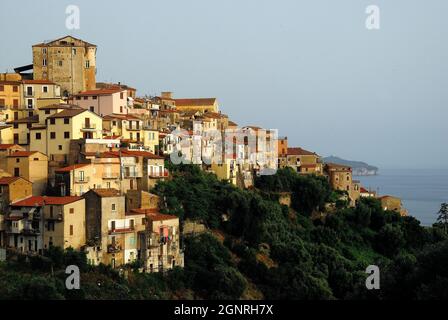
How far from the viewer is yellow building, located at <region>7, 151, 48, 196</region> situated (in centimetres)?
4319

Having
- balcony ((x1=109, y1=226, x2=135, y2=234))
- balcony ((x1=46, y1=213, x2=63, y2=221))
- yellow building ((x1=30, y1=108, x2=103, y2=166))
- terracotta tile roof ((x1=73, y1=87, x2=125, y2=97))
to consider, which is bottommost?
balcony ((x1=109, y1=226, x2=135, y2=234))

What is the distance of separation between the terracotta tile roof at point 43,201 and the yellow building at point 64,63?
16.6 meters

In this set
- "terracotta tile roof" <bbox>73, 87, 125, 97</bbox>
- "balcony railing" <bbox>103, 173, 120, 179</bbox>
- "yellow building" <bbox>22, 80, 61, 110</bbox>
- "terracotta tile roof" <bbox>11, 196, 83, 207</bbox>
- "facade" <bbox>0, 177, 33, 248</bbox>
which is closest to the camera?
"terracotta tile roof" <bbox>11, 196, 83, 207</bbox>

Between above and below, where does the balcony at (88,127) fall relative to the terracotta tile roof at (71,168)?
above

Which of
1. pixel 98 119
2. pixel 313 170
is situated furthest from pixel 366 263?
pixel 98 119

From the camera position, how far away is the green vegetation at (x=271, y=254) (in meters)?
34.8

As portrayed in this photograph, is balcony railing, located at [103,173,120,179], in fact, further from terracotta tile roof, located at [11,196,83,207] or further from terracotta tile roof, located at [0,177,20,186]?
terracotta tile roof, located at [0,177,20,186]

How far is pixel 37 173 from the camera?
43.5m

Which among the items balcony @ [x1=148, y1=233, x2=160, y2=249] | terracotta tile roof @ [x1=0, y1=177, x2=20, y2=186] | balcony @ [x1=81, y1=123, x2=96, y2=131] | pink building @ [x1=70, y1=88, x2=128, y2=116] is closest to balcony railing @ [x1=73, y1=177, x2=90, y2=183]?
terracotta tile roof @ [x1=0, y1=177, x2=20, y2=186]

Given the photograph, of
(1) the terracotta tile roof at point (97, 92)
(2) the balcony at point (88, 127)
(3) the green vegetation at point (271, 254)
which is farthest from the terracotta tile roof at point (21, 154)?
(1) the terracotta tile roof at point (97, 92)

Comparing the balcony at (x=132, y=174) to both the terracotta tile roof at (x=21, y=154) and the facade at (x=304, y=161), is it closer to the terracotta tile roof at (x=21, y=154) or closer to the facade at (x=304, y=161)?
the terracotta tile roof at (x=21, y=154)

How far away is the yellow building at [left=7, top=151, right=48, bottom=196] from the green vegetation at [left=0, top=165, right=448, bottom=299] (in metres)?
5.35
